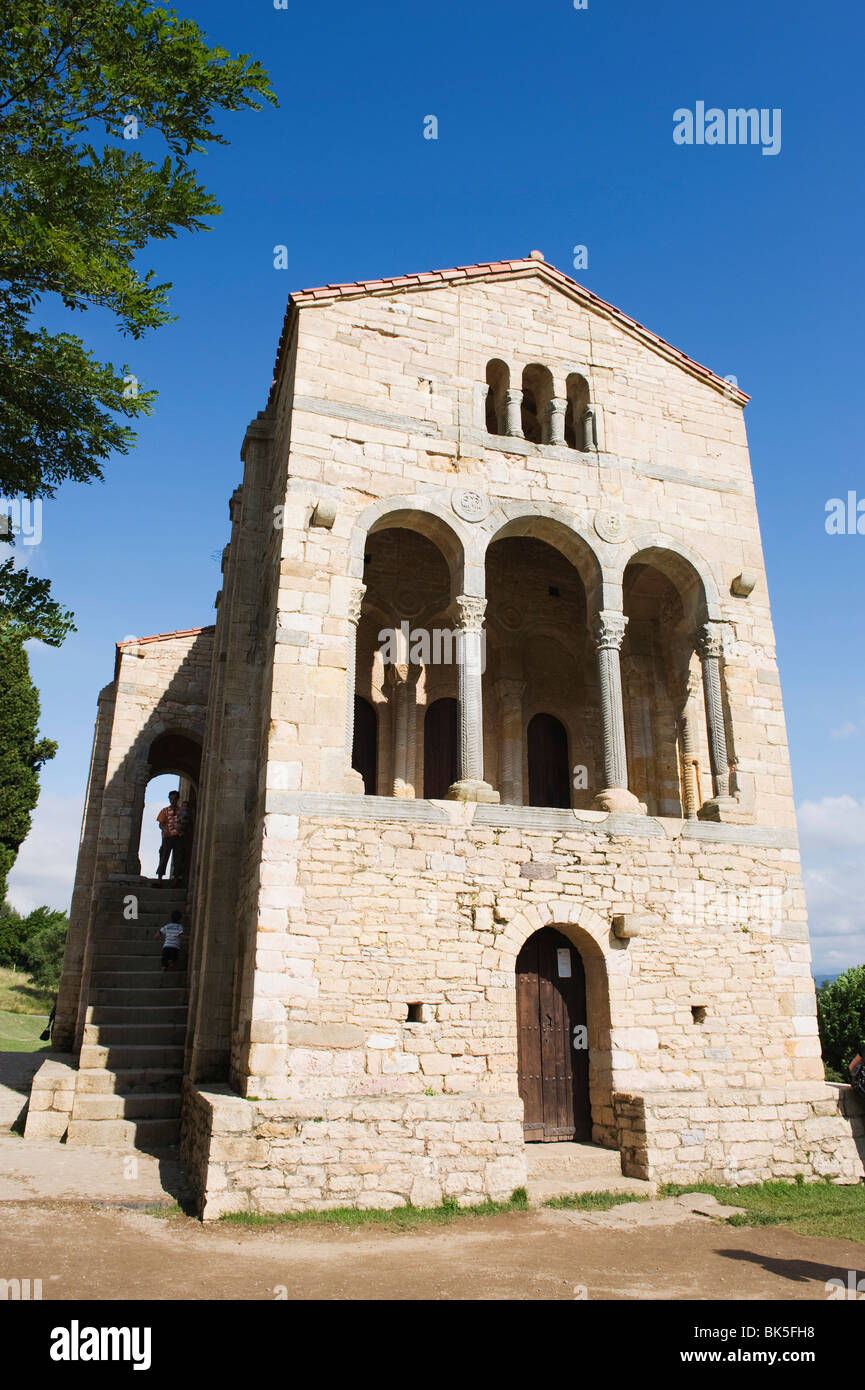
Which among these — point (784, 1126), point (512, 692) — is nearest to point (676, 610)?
point (512, 692)

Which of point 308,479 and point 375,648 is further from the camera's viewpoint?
point 375,648

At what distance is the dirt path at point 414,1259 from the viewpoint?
5848mm

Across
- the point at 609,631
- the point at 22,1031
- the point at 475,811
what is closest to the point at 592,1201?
the point at 475,811

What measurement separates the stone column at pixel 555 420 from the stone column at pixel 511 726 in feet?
12.7

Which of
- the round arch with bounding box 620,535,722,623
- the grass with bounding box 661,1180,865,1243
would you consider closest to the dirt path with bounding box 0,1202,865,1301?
the grass with bounding box 661,1180,865,1243

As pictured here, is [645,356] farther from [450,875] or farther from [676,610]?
[450,875]

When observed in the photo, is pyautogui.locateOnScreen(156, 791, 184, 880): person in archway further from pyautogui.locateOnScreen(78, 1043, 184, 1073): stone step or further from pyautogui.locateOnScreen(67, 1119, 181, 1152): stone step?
pyautogui.locateOnScreen(67, 1119, 181, 1152): stone step

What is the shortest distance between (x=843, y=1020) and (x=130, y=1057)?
1344 centimetres

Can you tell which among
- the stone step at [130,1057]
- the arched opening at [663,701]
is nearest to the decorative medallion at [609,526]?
the arched opening at [663,701]

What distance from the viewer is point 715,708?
11.5 metres

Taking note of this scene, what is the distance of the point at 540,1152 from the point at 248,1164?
3255 mm

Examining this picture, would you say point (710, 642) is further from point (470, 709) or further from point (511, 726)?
point (470, 709)
